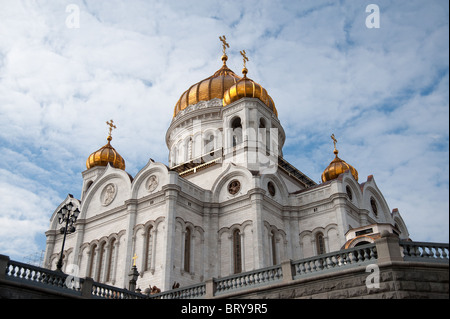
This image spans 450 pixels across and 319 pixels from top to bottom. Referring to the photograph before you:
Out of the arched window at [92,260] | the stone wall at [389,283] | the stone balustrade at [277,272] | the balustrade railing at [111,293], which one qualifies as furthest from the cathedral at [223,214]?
the stone wall at [389,283]

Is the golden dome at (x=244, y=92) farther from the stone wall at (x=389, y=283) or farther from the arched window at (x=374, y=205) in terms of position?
the stone wall at (x=389, y=283)

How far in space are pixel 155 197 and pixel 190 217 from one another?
2.42 meters

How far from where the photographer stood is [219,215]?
29.2m

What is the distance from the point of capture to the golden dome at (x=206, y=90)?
38.6 meters

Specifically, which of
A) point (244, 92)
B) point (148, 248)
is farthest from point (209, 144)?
point (148, 248)

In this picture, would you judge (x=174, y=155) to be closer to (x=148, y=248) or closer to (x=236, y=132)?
(x=236, y=132)

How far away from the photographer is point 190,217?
2803 centimetres

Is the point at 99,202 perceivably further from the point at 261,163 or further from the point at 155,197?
the point at 261,163

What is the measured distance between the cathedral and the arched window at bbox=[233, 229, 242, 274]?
3.4 inches

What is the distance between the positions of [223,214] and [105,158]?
13.9 metres

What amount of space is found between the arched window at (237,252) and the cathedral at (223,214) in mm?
87

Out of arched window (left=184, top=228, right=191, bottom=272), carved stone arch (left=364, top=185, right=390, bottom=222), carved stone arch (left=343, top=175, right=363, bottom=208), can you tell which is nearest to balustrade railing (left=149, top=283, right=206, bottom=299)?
arched window (left=184, top=228, right=191, bottom=272)

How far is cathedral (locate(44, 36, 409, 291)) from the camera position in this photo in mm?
26641

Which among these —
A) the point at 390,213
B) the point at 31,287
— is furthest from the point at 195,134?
the point at 31,287
